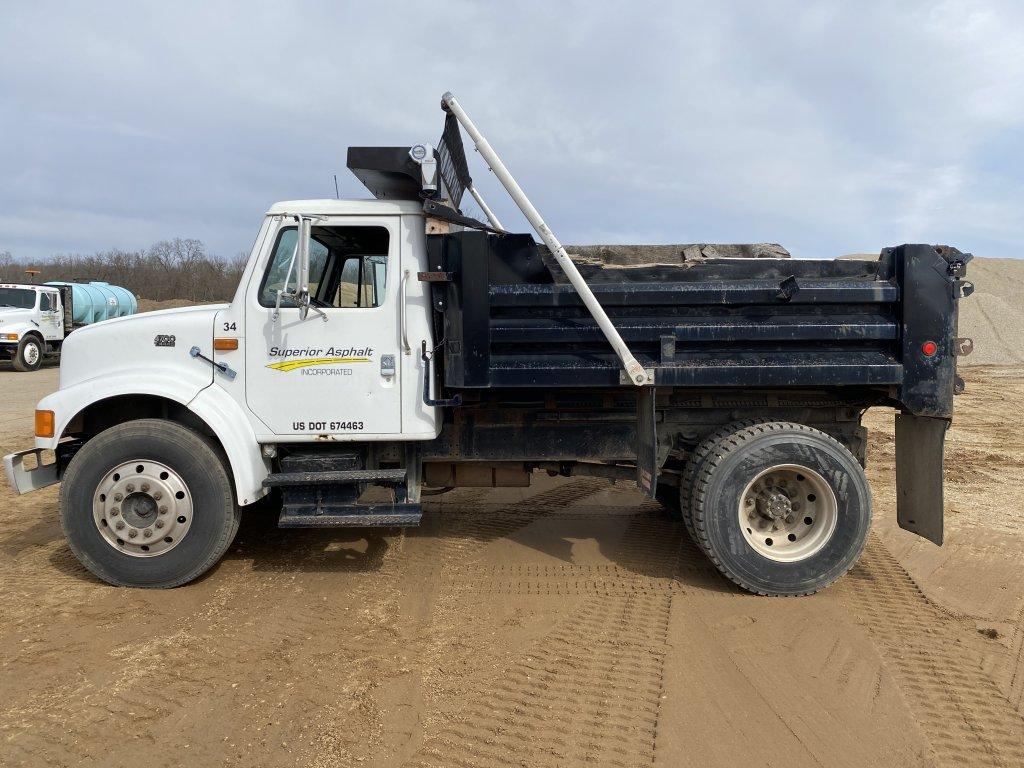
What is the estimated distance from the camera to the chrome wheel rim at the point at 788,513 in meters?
4.24

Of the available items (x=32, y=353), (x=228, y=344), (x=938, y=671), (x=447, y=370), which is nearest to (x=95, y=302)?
(x=32, y=353)

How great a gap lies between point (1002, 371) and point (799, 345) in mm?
20151

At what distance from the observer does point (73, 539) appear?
420 centimetres

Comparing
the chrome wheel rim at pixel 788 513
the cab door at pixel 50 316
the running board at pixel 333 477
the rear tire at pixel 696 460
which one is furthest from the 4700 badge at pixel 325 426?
the cab door at pixel 50 316

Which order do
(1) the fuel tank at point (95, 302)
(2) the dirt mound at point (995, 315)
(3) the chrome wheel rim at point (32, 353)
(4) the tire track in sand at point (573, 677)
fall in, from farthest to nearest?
(2) the dirt mound at point (995, 315) < (1) the fuel tank at point (95, 302) < (3) the chrome wheel rim at point (32, 353) < (4) the tire track in sand at point (573, 677)

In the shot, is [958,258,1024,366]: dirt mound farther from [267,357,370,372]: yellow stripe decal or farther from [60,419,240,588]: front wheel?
[60,419,240,588]: front wheel

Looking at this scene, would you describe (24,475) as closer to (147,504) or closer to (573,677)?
(147,504)

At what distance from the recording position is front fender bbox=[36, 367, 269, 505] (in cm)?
411

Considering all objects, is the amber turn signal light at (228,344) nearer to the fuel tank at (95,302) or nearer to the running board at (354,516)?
the running board at (354,516)

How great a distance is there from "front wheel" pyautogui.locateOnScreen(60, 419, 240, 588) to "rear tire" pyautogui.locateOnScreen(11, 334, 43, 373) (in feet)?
56.9

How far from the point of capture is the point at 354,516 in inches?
168

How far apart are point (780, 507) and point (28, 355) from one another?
20.6 m

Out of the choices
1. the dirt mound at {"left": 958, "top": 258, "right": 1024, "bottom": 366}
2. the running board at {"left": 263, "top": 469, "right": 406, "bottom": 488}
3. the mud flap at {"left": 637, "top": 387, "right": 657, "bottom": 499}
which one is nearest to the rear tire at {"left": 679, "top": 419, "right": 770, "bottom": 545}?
the mud flap at {"left": 637, "top": 387, "right": 657, "bottom": 499}

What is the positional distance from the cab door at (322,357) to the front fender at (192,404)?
0.53 feet
